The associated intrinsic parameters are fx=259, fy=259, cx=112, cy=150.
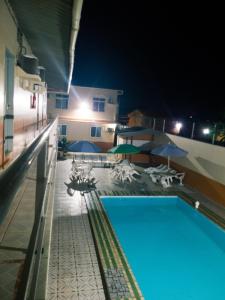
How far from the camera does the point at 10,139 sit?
5.11 m

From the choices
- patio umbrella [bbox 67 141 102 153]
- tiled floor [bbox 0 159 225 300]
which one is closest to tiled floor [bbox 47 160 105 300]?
tiled floor [bbox 0 159 225 300]

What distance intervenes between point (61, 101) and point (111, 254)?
17.9 metres

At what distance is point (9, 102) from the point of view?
16.4ft

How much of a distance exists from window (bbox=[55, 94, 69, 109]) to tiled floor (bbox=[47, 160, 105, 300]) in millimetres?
14671

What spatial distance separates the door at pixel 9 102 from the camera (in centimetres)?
487

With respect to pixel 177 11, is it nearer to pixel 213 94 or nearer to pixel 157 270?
pixel 213 94

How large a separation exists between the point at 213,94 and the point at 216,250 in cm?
3260

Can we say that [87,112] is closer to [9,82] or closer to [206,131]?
[206,131]

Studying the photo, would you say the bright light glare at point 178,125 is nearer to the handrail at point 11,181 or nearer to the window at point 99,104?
the window at point 99,104

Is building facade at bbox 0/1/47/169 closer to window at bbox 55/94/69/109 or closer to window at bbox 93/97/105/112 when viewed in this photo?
window at bbox 55/94/69/109

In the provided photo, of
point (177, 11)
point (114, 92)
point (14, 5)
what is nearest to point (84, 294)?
point (14, 5)

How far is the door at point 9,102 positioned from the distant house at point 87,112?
645 inches

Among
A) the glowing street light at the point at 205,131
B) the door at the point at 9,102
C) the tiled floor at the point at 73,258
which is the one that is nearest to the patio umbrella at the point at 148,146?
the glowing street light at the point at 205,131

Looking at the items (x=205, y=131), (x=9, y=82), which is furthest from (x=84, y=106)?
(x=9, y=82)
